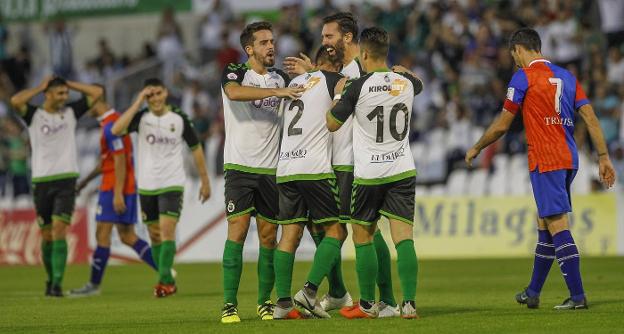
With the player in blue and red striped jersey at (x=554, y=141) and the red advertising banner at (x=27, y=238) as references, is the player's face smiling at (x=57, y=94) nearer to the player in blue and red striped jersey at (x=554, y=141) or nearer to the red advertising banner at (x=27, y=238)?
the player in blue and red striped jersey at (x=554, y=141)

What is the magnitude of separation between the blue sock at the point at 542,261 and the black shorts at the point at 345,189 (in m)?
2.04

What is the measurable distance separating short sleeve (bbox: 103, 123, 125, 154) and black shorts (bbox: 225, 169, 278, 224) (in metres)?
5.37

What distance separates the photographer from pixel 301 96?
11.5 m

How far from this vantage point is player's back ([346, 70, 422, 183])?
1115cm

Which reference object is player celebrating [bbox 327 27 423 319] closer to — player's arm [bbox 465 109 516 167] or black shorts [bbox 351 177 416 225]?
black shorts [bbox 351 177 416 225]

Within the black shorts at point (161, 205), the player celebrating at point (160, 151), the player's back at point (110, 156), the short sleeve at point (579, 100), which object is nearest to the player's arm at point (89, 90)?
the player's back at point (110, 156)

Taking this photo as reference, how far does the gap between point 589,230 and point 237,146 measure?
1214 cm

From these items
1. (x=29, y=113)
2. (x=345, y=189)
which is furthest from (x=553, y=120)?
(x=29, y=113)

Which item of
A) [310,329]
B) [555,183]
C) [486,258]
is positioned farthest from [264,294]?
[486,258]

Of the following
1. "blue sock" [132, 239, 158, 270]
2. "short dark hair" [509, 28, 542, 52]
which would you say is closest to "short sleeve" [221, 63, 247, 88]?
"short dark hair" [509, 28, 542, 52]

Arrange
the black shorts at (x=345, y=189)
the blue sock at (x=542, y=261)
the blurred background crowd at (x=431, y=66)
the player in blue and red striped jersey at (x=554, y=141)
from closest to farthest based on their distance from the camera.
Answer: the black shorts at (x=345, y=189)
the player in blue and red striped jersey at (x=554, y=141)
the blue sock at (x=542, y=261)
the blurred background crowd at (x=431, y=66)

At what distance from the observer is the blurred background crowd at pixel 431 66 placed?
2488 cm

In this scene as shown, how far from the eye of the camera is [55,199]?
17109 millimetres

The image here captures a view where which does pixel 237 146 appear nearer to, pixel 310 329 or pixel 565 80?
pixel 310 329
